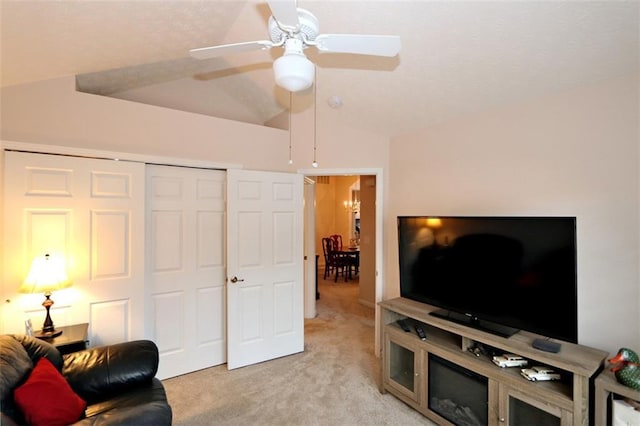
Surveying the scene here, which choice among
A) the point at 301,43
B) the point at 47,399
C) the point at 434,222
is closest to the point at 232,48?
the point at 301,43

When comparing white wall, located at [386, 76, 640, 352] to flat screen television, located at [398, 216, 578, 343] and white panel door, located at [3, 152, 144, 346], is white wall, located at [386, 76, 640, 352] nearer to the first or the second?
flat screen television, located at [398, 216, 578, 343]

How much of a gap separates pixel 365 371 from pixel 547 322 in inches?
70.6

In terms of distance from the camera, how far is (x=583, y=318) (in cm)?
199

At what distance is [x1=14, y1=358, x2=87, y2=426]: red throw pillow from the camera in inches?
56.1

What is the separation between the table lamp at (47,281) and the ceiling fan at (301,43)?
77.8 inches

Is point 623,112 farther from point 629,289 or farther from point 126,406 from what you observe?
point 126,406

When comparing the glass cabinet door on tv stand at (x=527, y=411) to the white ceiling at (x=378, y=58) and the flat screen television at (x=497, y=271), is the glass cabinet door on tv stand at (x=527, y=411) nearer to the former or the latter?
the flat screen television at (x=497, y=271)

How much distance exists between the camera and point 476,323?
215 cm

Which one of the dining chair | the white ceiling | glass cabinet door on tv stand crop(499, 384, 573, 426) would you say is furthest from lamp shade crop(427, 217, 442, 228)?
the dining chair

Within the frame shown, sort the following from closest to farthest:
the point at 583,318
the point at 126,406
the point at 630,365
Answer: the point at 630,365 < the point at 126,406 < the point at 583,318

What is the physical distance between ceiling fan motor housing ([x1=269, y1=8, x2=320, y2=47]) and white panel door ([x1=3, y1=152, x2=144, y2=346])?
6.42 ft

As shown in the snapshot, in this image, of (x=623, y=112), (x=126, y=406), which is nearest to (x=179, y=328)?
(x=126, y=406)

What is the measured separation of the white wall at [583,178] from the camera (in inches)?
71.5

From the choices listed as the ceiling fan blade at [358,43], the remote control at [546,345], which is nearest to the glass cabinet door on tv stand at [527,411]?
the remote control at [546,345]
